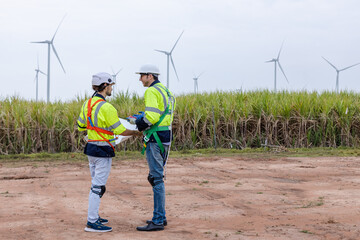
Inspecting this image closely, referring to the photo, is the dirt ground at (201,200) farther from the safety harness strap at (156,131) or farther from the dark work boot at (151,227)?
the safety harness strap at (156,131)

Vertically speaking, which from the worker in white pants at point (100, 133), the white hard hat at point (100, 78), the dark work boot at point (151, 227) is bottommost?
the dark work boot at point (151, 227)

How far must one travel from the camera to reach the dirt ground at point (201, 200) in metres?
6.53

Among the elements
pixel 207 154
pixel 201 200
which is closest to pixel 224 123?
pixel 207 154

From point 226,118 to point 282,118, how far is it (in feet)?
6.77

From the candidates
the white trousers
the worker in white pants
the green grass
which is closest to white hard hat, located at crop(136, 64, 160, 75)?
the worker in white pants

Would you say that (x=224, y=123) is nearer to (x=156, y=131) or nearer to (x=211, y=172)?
(x=211, y=172)

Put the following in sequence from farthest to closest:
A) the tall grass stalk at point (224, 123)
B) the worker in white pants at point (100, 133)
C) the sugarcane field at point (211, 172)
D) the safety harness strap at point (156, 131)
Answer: the tall grass stalk at point (224, 123) → the sugarcane field at point (211, 172) → the safety harness strap at point (156, 131) → the worker in white pants at point (100, 133)

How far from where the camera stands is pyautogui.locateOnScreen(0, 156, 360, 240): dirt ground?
6527mm

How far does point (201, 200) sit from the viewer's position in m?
8.80

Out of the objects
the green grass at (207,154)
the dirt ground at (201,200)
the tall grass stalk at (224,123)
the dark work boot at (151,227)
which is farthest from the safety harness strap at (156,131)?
the tall grass stalk at (224,123)

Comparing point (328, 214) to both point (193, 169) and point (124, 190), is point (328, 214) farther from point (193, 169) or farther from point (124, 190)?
point (193, 169)

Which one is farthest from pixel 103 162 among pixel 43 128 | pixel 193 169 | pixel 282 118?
pixel 282 118

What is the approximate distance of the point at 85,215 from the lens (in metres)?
7.57

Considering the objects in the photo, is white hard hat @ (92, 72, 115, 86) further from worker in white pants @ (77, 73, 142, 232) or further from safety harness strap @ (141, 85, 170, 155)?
safety harness strap @ (141, 85, 170, 155)
